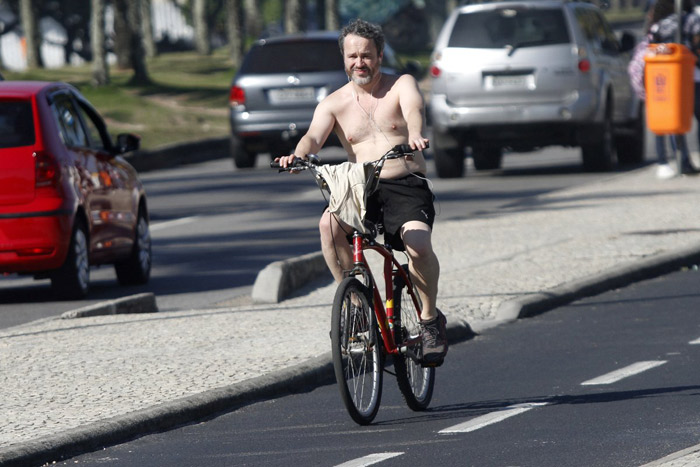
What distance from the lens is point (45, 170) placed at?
11.5m

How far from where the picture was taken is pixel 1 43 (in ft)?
253

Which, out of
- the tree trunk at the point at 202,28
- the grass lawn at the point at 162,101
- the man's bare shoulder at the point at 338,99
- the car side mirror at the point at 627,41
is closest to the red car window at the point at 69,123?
the man's bare shoulder at the point at 338,99

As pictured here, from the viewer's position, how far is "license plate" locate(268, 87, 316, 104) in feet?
73.0

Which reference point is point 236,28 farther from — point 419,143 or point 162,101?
point 419,143

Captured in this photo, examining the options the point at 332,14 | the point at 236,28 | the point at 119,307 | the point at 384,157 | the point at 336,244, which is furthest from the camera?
the point at 332,14

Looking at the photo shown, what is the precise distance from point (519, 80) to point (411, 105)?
12.5 metres

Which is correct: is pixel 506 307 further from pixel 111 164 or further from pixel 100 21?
pixel 100 21

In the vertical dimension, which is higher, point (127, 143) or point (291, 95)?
point (127, 143)

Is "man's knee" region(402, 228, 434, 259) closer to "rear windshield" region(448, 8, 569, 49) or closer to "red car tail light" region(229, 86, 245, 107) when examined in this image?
"rear windshield" region(448, 8, 569, 49)

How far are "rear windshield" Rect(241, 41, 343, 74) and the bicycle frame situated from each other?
1547 centimetres

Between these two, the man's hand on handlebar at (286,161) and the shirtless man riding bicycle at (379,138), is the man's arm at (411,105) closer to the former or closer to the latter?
the shirtless man riding bicycle at (379,138)

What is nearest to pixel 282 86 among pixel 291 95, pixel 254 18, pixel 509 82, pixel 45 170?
pixel 291 95

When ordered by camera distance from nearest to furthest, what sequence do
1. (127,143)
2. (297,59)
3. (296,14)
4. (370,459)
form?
(370,459)
(127,143)
(297,59)
(296,14)

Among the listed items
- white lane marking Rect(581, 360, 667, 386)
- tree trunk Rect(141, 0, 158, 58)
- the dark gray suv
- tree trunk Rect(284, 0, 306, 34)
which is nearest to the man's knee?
white lane marking Rect(581, 360, 667, 386)
